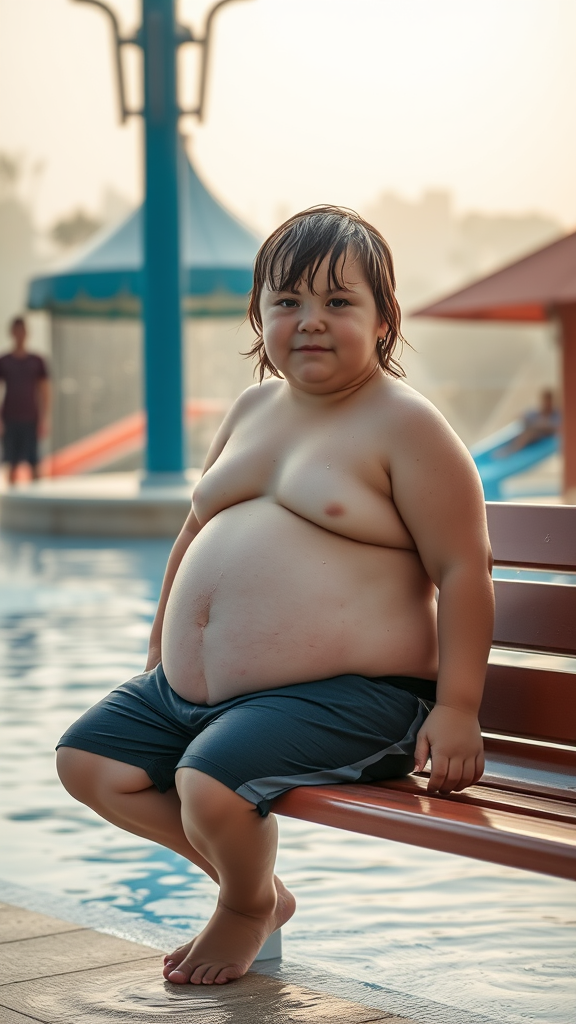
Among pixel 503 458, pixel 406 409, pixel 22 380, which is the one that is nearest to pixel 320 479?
pixel 406 409

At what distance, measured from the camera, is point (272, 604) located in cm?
234

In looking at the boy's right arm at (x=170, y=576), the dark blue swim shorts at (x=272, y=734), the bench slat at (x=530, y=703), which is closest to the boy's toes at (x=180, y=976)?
the dark blue swim shorts at (x=272, y=734)

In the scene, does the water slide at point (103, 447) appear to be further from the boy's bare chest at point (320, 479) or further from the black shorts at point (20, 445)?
the boy's bare chest at point (320, 479)

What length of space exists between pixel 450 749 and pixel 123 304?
17723mm

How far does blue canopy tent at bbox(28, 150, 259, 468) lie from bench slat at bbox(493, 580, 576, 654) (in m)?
11.7

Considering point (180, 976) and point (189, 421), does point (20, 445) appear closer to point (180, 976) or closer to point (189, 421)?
point (189, 421)

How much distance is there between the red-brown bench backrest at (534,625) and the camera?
8.11ft

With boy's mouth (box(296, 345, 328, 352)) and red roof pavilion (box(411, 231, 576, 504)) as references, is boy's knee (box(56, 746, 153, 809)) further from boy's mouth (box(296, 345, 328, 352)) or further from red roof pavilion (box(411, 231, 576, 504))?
red roof pavilion (box(411, 231, 576, 504))

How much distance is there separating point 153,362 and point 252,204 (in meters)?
36.7

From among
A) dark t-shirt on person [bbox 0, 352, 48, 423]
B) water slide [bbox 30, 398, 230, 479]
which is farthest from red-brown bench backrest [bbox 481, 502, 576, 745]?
water slide [bbox 30, 398, 230, 479]

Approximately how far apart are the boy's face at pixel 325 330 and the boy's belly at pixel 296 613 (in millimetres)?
238

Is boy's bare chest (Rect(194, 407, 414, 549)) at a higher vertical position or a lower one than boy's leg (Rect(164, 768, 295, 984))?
higher

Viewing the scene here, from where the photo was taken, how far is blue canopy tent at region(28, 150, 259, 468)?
17.0 meters

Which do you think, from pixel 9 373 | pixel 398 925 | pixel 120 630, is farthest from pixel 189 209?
pixel 398 925
